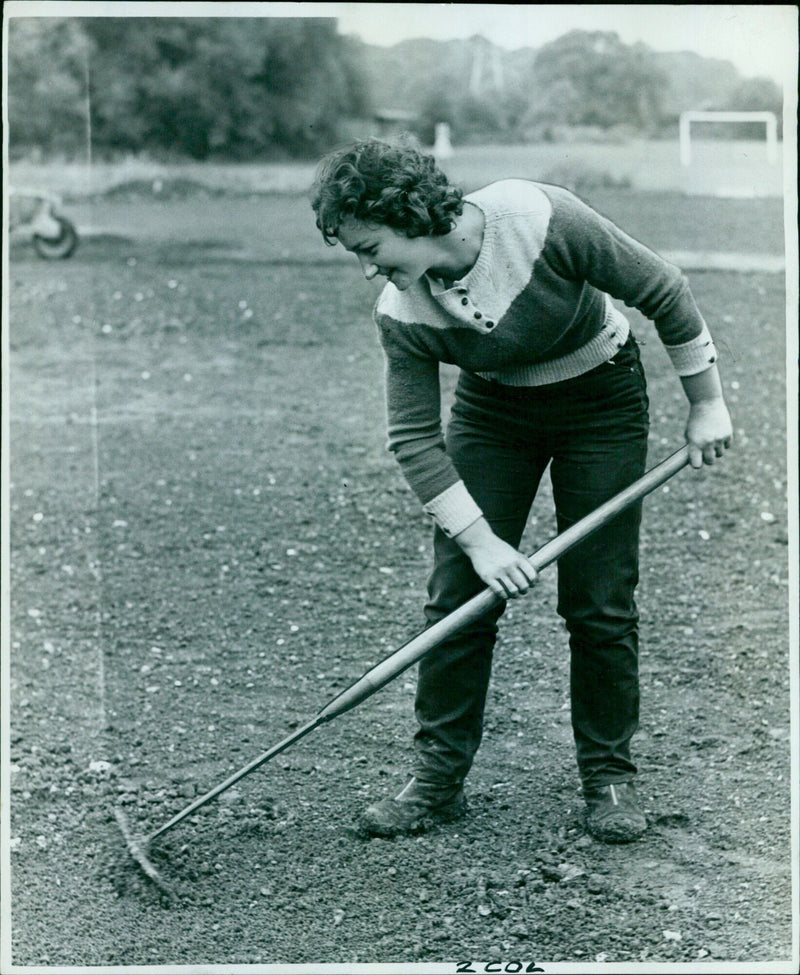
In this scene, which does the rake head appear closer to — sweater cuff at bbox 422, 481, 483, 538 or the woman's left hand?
sweater cuff at bbox 422, 481, 483, 538

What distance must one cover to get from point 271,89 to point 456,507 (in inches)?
81.9

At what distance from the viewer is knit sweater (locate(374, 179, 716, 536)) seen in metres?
2.60

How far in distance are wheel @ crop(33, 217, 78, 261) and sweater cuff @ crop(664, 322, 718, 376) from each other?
2959 millimetres

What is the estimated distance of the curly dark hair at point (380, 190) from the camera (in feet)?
8.17

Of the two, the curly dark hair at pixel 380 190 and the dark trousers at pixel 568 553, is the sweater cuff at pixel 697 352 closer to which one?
the dark trousers at pixel 568 553

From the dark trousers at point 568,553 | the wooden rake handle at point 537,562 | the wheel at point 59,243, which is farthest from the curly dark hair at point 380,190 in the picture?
the wheel at point 59,243

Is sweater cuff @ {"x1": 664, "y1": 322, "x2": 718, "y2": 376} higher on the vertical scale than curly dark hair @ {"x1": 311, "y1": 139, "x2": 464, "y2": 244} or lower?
lower

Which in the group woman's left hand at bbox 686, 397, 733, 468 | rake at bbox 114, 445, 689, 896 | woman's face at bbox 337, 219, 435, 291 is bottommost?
rake at bbox 114, 445, 689, 896

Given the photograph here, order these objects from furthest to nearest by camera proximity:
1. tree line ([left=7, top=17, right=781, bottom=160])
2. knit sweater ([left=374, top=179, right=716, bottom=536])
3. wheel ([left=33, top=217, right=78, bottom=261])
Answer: wheel ([left=33, top=217, right=78, bottom=261])
tree line ([left=7, top=17, right=781, bottom=160])
knit sweater ([left=374, top=179, right=716, bottom=536])

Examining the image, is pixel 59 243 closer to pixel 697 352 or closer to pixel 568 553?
pixel 568 553

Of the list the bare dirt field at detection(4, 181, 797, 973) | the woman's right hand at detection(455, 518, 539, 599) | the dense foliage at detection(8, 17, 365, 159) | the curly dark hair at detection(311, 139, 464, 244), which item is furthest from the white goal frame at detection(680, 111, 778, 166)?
the woman's right hand at detection(455, 518, 539, 599)

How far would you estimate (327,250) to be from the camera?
598 cm

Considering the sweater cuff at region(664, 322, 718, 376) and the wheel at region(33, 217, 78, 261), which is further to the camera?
the wheel at region(33, 217, 78, 261)

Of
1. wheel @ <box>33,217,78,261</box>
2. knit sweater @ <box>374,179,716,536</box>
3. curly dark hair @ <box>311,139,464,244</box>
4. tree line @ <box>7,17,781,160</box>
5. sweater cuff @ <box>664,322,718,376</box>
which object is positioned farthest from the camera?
wheel @ <box>33,217,78,261</box>
